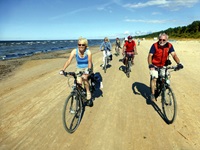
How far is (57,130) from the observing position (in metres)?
4.80

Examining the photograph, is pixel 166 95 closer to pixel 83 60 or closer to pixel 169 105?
pixel 169 105

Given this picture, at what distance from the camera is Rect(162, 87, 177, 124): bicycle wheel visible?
4.96 m

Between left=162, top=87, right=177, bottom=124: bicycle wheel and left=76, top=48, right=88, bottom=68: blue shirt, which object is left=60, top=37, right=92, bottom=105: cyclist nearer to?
left=76, top=48, right=88, bottom=68: blue shirt

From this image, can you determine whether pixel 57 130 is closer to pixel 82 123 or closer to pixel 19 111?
pixel 82 123

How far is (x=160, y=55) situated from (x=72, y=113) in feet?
9.95

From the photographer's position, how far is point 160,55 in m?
5.64

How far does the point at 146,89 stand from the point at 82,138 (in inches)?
175

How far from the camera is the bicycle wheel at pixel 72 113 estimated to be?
462 centimetres

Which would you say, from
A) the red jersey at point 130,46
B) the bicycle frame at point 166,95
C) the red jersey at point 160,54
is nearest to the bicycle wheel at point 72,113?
the bicycle frame at point 166,95

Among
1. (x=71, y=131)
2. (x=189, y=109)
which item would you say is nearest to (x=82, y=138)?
(x=71, y=131)

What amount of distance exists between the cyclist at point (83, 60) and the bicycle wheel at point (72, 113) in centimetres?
56

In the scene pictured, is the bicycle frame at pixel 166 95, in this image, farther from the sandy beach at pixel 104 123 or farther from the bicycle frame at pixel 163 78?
the sandy beach at pixel 104 123

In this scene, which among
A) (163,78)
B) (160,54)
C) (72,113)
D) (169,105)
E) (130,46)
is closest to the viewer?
(72,113)

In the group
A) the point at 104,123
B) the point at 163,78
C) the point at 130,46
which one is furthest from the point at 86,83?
the point at 130,46
